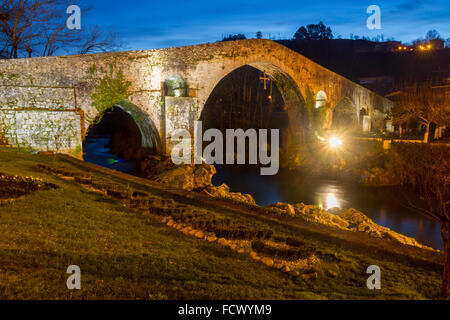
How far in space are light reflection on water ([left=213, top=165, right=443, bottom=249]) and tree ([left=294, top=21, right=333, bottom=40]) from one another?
55305 mm

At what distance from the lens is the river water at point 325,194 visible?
1381 centimetres

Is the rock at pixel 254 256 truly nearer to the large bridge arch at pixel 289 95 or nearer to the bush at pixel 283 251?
the bush at pixel 283 251

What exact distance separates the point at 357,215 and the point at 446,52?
47.1 meters

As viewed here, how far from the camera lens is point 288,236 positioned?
6.13m

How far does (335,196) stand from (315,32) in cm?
6217

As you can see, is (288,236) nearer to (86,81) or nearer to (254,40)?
(86,81)

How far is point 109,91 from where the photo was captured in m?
13.8

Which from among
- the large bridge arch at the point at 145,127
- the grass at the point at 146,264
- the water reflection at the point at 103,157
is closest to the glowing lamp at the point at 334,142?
the large bridge arch at the point at 145,127

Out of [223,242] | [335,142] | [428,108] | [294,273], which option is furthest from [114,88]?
[428,108]

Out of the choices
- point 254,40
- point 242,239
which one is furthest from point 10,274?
point 254,40

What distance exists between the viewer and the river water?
1381cm

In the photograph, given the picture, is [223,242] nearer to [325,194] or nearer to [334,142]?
[325,194]

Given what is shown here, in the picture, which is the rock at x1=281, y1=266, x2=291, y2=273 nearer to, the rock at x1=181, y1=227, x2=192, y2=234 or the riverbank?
the rock at x1=181, y1=227, x2=192, y2=234

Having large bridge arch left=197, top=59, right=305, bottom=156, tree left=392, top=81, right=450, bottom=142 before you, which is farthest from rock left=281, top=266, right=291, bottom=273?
tree left=392, top=81, right=450, bottom=142
